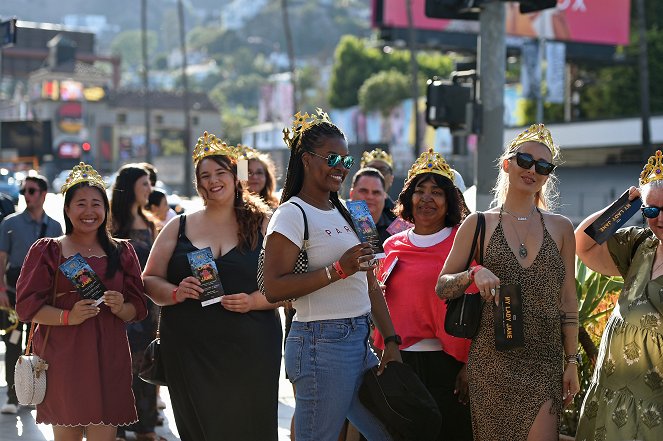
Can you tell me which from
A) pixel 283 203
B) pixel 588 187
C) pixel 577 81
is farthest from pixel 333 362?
pixel 577 81

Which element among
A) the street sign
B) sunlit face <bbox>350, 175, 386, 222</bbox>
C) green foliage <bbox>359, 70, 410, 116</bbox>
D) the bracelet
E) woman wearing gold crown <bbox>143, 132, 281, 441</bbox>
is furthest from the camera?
green foliage <bbox>359, 70, 410, 116</bbox>

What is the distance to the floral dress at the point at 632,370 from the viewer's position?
14.6 ft

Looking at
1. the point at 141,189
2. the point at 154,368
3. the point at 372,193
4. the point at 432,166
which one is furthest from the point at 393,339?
the point at 141,189

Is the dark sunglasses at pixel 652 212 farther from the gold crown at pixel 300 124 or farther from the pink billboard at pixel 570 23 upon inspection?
the pink billboard at pixel 570 23

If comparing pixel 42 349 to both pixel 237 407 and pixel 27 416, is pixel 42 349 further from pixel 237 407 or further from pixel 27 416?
pixel 27 416

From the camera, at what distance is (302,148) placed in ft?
15.5

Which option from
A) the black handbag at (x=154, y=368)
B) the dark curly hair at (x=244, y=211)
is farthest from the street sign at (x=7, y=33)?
the black handbag at (x=154, y=368)

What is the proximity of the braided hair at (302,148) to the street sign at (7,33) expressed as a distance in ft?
36.5

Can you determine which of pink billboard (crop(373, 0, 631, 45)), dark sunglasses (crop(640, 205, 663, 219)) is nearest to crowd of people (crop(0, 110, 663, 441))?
dark sunglasses (crop(640, 205, 663, 219))

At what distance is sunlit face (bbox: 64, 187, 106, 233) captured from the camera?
6152 millimetres

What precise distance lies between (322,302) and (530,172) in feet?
3.93

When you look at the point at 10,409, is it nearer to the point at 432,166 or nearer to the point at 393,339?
the point at 432,166

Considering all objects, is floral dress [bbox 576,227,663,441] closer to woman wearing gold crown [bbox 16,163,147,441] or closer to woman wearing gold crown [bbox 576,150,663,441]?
woman wearing gold crown [bbox 576,150,663,441]

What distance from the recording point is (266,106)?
4313 inches
